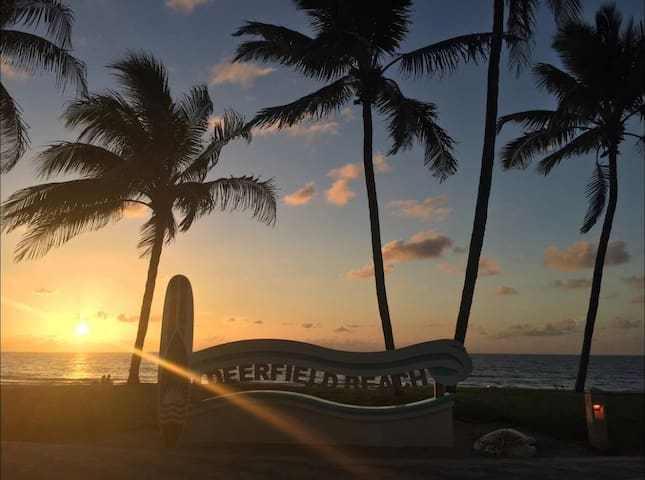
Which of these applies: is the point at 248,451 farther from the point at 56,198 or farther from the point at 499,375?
the point at 499,375

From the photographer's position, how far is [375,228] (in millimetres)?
15203

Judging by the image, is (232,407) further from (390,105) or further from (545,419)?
(390,105)

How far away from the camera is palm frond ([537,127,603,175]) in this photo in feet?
64.1

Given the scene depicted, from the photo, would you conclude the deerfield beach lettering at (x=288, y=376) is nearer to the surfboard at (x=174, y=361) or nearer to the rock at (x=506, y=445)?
the surfboard at (x=174, y=361)

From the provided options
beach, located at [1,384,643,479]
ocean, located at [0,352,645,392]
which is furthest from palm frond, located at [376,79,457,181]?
ocean, located at [0,352,645,392]

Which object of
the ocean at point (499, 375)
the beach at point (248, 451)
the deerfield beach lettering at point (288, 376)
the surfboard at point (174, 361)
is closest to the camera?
the beach at point (248, 451)

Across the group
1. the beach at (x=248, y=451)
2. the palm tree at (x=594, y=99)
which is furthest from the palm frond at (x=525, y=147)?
the beach at (x=248, y=451)

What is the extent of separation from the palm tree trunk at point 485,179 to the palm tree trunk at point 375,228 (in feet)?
5.91

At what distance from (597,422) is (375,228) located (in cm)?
694

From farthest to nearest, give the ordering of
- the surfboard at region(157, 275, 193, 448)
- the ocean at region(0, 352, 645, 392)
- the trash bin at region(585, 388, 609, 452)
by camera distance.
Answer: the ocean at region(0, 352, 645, 392)
the trash bin at region(585, 388, 609, 452)
the surfboard at region(157, 275, 193, 448)

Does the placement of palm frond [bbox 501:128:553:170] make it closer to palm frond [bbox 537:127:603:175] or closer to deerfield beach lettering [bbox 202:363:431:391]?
palm frond [bbox 537:127:603:175]

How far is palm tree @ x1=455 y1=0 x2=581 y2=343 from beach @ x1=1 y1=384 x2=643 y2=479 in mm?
2605

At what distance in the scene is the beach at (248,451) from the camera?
26.9 ft

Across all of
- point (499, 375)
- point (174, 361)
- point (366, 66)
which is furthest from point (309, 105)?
point (499, 375)
